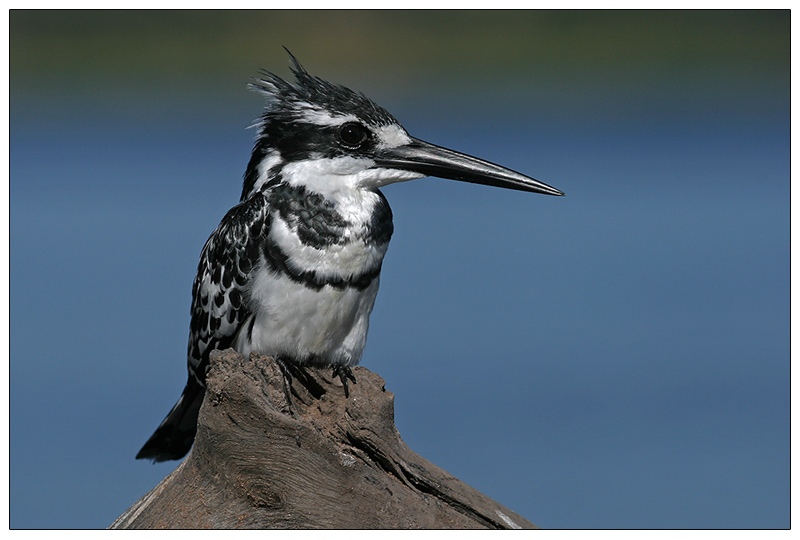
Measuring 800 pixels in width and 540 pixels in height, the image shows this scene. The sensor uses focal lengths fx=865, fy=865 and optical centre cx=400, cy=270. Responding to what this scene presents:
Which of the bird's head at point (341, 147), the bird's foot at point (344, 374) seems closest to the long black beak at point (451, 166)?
the bird's head at point (341, 147)

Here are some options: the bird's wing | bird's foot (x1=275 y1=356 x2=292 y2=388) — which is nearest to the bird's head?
the bird's wing

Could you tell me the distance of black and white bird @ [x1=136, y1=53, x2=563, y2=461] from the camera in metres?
2.16

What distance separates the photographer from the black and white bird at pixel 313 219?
216cm

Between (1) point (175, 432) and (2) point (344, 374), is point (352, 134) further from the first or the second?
(1) point (175, 432)

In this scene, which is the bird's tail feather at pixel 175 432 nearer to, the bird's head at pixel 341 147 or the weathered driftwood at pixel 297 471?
the weathered driftwood at pixel 297 471

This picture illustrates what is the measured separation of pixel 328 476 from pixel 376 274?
23.6 inches

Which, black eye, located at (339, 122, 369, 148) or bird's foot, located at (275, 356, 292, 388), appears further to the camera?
black eye, located at (339, 122, 369, 148)

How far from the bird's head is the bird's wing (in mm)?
118

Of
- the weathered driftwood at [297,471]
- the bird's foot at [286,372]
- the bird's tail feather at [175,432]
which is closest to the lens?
the weathered driftwood at [297,471]

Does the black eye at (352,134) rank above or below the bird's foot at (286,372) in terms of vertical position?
above

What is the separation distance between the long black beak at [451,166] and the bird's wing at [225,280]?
364mm

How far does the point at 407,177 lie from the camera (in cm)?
223

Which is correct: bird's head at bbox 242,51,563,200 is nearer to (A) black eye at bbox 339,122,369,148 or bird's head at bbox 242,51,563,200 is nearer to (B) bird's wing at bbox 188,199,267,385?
(A) black eye at bbox 339,122,369,148

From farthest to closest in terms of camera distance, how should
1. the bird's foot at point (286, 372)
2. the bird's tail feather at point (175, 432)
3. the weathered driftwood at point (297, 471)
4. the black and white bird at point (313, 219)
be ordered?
the bird's tail feather at point (175, 432) < the black and white bird at point (313, 219) < the bird's foot at point (286, 372) < the weathered driftwood at point (297, 471)
